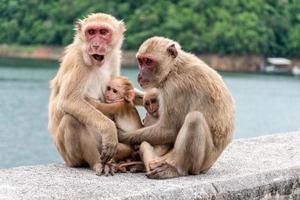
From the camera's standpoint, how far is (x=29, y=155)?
28.7m

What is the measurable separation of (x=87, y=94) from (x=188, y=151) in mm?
881

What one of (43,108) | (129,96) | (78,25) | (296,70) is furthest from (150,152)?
(296,70)

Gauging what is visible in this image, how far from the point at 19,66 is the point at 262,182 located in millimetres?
76677

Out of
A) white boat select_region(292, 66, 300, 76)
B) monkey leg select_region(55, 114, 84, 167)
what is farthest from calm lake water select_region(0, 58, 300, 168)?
monkey leg select_region(55, 114, 84, 167)

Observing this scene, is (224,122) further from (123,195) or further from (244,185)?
(123,195)

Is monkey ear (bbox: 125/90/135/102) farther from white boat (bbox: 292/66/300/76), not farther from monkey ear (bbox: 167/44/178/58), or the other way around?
white boat (bbox: 292/66/300/76)

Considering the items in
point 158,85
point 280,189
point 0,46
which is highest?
point 158,85

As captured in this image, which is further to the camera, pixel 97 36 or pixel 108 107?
pixel 108 107

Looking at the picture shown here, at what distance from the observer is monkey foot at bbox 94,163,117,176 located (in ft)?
18.8

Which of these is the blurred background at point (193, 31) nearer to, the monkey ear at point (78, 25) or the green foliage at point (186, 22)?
the green foliage at point (186, 22)

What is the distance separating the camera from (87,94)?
5.88 m

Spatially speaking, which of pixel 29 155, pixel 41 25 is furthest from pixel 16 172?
pixel 41 25

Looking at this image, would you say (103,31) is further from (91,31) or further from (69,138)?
(69,138)

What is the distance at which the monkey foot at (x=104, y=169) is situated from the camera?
5.74 meters
